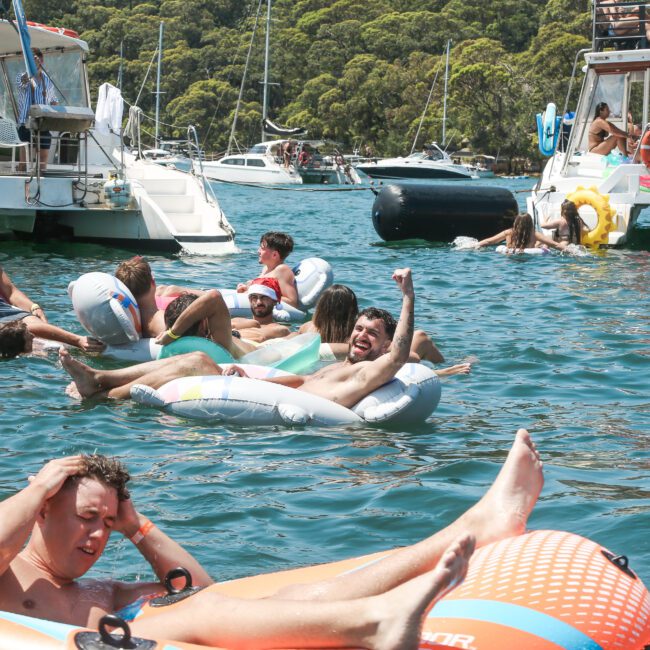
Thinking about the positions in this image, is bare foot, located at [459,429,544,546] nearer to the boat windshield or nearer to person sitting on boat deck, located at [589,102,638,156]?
the boat windshield

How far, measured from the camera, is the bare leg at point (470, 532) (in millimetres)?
3250

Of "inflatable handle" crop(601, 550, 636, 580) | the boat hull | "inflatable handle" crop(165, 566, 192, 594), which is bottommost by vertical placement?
the boat hull

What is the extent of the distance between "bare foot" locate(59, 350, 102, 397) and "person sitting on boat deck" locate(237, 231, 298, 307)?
3.48m

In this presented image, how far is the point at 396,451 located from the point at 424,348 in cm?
221

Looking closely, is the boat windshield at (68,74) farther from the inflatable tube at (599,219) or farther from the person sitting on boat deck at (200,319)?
the person sitting on boat deck at (200,319)

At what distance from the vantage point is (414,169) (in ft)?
157

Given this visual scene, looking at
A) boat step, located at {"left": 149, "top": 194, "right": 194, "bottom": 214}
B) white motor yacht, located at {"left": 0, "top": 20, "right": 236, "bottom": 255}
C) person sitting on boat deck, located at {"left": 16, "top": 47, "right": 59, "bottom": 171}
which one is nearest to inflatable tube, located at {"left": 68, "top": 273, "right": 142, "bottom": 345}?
white motor yacht, located at {"left": 0, "top": 20, "right": 236, "bottom": 255}

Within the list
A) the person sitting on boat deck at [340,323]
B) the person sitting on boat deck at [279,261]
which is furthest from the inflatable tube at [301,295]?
the person sitting on boat deck at [340,323]

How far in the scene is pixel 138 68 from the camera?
265 ft

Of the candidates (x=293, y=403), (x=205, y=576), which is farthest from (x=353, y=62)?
(x=205, y=576)

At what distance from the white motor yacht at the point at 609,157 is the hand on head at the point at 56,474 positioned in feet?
45.5

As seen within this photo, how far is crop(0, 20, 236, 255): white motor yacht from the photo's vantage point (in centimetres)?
1515

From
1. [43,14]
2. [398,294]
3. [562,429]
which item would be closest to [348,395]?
[562,429]

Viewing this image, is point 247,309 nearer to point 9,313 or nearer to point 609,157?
point 9,313
